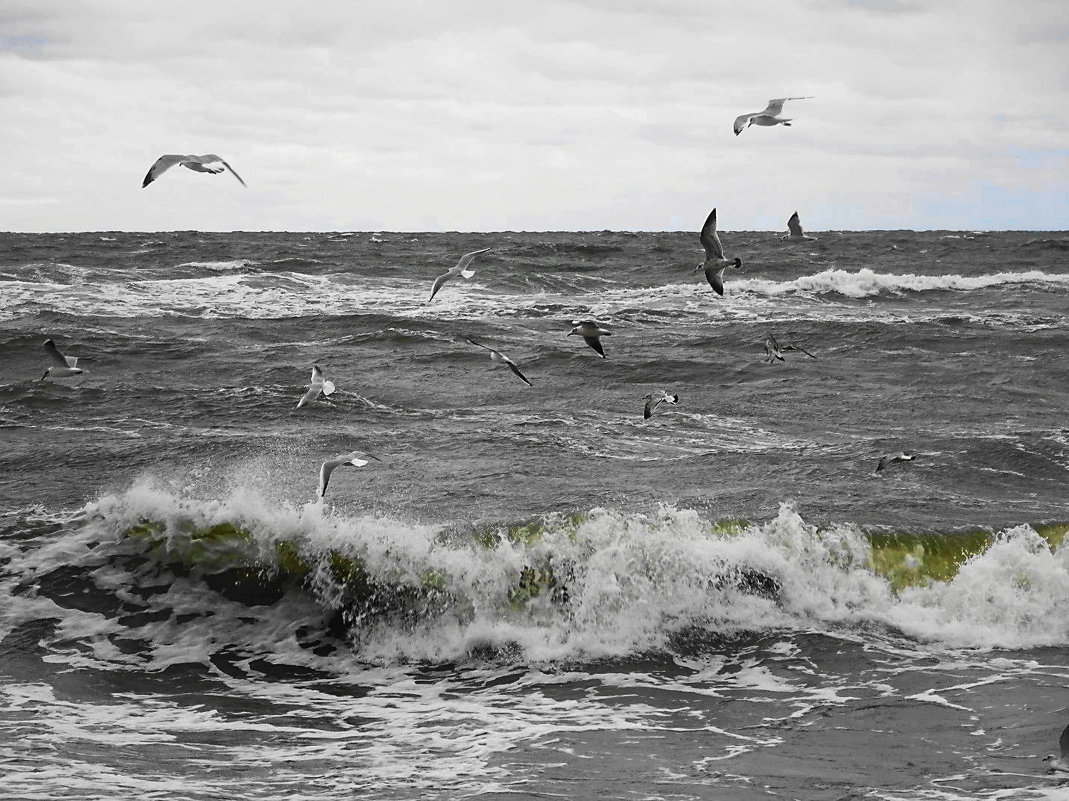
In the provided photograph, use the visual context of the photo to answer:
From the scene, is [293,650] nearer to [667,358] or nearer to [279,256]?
[667,358]

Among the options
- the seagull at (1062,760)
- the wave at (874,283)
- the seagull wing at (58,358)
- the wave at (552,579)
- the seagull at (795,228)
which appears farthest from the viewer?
the wave at (874,283)

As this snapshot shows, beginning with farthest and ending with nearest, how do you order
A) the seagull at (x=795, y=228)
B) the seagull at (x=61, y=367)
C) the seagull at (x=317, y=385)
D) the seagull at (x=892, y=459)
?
the seagull at (x=795, y=228) < the seagull at (x=61, y=367) < the seagull at (x=317, y=385) < the seagull at (x=892, y=459)

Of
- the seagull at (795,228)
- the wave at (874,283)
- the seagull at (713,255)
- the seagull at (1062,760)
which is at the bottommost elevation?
the seagull at (1062,760)

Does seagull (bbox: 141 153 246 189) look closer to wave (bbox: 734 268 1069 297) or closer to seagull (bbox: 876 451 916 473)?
seagull (bbox: 876 451 916 473)

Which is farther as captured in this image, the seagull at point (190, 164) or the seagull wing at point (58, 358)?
the seagull wing at point (58, 358)

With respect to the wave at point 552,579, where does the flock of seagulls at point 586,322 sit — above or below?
above

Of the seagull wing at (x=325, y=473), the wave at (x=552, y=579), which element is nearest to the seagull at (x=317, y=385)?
the wave at (x=552, y=579)

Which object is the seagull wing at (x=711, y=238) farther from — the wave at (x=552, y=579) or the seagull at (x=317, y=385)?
the seagull at (x=317, y=385)

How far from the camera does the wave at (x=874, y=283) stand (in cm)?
2966

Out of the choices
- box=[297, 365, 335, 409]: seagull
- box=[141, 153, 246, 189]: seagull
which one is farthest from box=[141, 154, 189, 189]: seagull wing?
box=[297, 365, 335, 409]: seagull

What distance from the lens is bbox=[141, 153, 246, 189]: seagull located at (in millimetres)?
9023

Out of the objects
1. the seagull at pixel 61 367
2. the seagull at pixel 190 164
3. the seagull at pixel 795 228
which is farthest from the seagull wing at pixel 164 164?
the seagull at pixel 795 228

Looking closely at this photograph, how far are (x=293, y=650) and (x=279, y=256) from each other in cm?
3067

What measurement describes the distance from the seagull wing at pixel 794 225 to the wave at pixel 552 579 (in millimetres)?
8929
